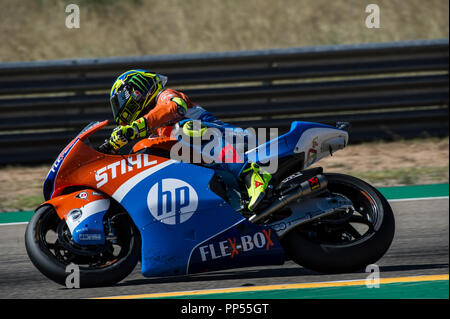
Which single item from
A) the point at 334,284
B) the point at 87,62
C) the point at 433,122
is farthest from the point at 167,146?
the point at 433,122

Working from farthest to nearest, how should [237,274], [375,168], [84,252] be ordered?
Answer: [375,168], [237,274], [84,252]

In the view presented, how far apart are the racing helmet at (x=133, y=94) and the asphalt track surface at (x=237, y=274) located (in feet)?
4.20

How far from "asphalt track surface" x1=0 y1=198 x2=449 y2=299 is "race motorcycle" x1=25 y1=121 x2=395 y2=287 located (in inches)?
6.5

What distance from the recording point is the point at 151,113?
504cm

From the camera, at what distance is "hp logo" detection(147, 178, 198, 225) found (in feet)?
16.3

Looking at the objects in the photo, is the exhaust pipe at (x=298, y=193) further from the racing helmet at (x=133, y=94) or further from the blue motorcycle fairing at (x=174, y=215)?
the racing helmet at (x=133, y=94)

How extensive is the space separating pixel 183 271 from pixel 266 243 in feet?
2.09

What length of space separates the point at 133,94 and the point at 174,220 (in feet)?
3.27

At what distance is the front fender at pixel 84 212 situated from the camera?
4.79 metres

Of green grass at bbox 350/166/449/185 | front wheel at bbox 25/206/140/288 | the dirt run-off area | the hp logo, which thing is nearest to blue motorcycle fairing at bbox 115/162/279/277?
the hp logo

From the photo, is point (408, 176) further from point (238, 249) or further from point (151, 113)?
point (151, 113)

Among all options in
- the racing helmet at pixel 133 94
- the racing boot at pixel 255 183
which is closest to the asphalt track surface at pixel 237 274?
the racing boot at pixel 255 183

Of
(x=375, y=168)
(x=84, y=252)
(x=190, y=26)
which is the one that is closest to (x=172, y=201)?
(x=84, y=252)

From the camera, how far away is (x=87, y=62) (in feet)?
32.8
